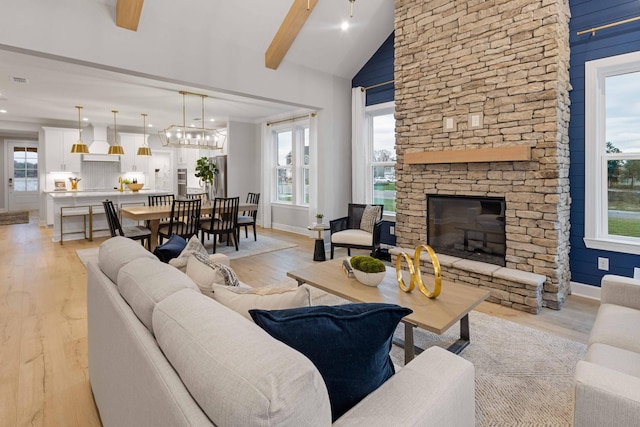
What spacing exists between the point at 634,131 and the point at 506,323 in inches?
91.7

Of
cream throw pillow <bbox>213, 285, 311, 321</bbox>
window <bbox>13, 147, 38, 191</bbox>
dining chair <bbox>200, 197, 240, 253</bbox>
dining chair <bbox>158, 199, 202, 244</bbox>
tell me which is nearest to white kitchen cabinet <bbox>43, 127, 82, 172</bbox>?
window <bbox>13, 147, 38, 191</bbox>

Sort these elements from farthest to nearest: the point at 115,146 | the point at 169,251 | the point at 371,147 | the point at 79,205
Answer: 1. the point at 115,146
2. the point at 79,205
3. the point at 371,147
4. the point at 169,251

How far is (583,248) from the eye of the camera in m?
3.56

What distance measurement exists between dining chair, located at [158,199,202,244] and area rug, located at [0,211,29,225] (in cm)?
632

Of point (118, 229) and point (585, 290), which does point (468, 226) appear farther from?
point (118, 229)

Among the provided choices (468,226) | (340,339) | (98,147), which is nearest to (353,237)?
(468,226)

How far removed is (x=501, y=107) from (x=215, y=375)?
3.79 metres

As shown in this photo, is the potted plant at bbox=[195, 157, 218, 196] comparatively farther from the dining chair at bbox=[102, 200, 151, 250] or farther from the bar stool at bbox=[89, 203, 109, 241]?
the dining chair at bbox=[102, 200, 151, 250]

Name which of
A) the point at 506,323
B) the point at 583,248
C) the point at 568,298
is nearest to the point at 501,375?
the point at 506,323

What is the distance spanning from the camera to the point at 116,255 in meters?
1.77

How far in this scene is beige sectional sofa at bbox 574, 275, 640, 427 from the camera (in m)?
1.08

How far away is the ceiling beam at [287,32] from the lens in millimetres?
4305

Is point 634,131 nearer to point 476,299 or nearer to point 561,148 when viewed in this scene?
point 561,148

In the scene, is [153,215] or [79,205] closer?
[153,215]
